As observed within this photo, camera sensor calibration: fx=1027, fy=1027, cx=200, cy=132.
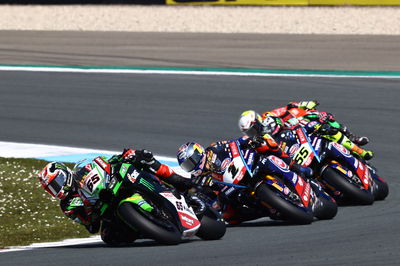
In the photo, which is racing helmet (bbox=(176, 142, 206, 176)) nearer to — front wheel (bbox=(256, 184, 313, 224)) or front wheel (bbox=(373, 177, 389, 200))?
front wheel (bbox=(256, 184, 313, 224))

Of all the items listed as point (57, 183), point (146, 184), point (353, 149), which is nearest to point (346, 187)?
point (353, 149)

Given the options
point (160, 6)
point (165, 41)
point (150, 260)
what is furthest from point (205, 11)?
point (150, 260)

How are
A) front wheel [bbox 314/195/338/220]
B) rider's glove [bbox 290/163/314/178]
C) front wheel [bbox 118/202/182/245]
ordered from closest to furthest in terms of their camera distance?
front wheel [bbox 118/202/182/245]
front wheel [bbox 314/195/338/220]
rider's glove [bbox 290/163/314/178]

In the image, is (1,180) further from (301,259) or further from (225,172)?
(301,259)

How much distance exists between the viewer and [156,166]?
1036cm

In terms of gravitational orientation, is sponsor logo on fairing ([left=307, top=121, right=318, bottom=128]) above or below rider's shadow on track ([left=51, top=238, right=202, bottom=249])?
above

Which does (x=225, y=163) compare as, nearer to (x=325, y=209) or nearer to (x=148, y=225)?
(x=325, y=209)

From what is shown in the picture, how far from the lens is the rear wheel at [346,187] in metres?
12.9

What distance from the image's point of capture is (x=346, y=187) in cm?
1291

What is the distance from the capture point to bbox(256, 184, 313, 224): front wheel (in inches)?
442

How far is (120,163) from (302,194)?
2.26 metres

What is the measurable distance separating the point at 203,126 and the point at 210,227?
330 inches

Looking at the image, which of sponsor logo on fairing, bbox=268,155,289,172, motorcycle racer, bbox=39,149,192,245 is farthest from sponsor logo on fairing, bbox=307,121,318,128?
motorcycle racer, bbox=39,149,192,245

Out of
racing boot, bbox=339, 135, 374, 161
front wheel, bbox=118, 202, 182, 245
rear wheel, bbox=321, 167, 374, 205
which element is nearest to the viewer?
front wheel, bbox=118, 202, 182, 245
